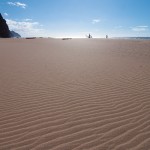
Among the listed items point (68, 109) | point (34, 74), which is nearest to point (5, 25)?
point (34, 74)

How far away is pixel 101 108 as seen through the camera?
4926 mm

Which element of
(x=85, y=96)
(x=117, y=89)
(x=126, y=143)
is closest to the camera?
(x=126, y=143)

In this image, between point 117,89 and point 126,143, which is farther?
point 117,89

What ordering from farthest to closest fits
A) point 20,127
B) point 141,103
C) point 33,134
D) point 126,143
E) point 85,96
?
1. point 85,96
2. point 141,103
3. point 20,127
4. point 33,134
5. point 126,143

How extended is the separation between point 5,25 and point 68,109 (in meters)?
66.8

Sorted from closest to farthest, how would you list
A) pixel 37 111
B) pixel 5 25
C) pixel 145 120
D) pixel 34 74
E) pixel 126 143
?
pixel 126 143 → pixel 145 120 → pixel 37 111 → pixel 34 74 → pixel 5 25

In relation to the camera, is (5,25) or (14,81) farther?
(5,25)

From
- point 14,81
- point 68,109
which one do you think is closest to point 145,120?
point 68,109

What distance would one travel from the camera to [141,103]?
5.30 metres

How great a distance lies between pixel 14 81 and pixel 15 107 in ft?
8.37

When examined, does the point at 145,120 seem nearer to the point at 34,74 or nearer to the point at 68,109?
the point at 68,109

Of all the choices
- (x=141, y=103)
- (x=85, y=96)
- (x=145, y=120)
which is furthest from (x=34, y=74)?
(x=145, y=120)

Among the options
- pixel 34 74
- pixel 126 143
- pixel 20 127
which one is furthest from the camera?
pixel 34 74

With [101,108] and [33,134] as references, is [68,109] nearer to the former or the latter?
[101,108]
